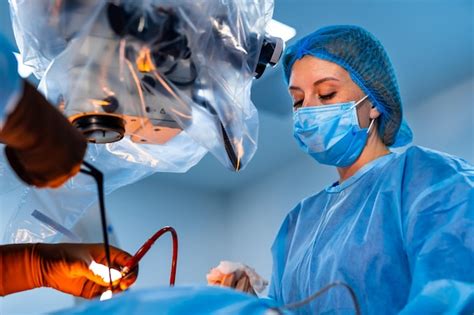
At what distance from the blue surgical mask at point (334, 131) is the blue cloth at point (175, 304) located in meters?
0.88

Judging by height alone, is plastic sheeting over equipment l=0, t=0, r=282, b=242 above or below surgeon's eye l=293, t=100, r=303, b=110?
above

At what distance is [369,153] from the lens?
1524 millimetres

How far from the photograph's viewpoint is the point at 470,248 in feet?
3.49

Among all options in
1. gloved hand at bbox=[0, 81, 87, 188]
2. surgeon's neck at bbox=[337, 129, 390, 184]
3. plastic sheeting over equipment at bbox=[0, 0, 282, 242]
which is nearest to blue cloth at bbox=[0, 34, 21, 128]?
gloved hand at bbox=[0, 81, 87, 188]

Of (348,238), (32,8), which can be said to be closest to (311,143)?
(348,238)

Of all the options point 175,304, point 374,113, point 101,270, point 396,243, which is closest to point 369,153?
point 374,113

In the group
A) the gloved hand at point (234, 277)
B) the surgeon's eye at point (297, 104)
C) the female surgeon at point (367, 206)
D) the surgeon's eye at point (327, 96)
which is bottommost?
the gloved hand at point (234, 277)

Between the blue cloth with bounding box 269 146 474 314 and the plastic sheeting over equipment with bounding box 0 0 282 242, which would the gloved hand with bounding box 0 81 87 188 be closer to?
the plastic sheeting over equipment with bounding box 0 0 282 242

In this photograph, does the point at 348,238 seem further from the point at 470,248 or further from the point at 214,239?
the point at 214,239

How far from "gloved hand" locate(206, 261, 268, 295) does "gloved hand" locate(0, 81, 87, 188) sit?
106cm

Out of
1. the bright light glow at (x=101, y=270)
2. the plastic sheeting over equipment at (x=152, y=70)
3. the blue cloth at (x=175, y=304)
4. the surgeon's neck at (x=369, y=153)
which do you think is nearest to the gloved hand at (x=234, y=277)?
the surgeon's neck at (x=369, y=153)

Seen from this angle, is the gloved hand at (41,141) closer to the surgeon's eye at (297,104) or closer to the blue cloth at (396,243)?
the blue cloth at (396,243)

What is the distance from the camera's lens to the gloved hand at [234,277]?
1.70 m

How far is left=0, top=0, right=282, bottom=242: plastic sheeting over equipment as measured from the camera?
0.87m
